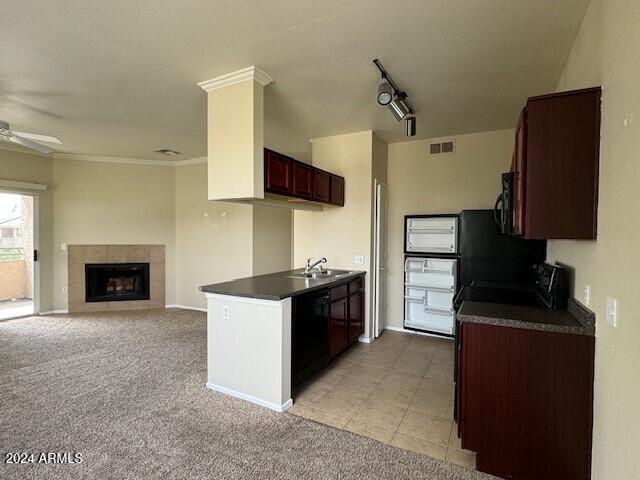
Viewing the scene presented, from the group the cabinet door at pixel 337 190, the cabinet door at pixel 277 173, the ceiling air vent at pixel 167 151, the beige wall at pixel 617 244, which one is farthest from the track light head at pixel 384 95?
the ceiling air vent at pixel 167 151

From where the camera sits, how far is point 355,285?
3.95 meters

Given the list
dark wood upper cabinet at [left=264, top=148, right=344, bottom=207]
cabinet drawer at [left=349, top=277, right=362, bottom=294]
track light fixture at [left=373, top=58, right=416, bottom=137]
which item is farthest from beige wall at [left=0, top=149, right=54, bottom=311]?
track light fixture at [left=373, top=58, right=416, bottom=137]

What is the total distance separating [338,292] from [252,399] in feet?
4.43

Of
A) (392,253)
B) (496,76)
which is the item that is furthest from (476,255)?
(496,76)

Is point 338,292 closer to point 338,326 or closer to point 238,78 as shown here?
point 338,326

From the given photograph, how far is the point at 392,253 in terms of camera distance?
15.8 ft

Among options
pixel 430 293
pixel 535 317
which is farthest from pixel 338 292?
pixel 535 317

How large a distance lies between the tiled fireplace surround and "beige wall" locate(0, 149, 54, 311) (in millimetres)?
295

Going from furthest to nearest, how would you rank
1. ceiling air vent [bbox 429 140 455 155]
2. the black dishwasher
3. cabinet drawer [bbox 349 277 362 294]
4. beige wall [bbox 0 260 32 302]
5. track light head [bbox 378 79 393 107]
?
beige wall [bbox 0 260 32 302], ceiling air vent [bbox 429 140 455 155], cabinet drawer [bbox 349 277 362 294], the black dishwasher, track light head [bbox 378 79 393 107]

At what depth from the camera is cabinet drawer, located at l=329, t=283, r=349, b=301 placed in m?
3.38

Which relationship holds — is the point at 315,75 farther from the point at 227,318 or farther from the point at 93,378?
the point at 93,378

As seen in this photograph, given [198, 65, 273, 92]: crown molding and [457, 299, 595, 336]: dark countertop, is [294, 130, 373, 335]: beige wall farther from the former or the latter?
[457, 299, 595, 336]: dark countertop

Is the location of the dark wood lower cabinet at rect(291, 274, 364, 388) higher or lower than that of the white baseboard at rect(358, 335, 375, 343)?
higher

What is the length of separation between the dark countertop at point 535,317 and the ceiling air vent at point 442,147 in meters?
2.87
